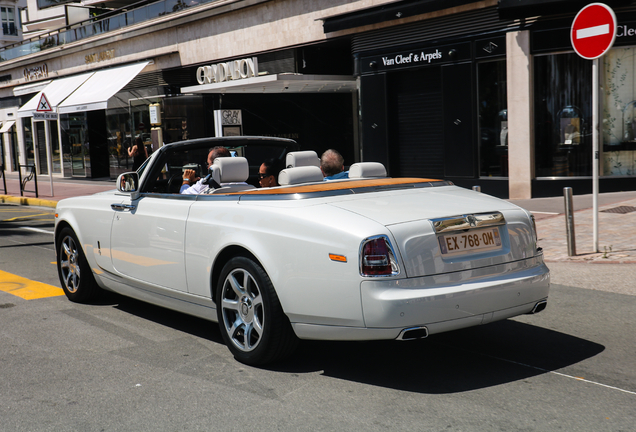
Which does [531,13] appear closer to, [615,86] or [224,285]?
[615,86]

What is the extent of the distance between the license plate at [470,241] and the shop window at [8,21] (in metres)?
80.6

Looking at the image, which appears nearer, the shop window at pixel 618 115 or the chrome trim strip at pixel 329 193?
the chrome trim strip at pixel 329 193

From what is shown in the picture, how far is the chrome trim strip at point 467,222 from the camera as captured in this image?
3.96 meters

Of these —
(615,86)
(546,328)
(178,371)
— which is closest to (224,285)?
(178,371)

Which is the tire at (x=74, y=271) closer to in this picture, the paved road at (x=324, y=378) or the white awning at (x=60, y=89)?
the paved road at (x=324, y=378)

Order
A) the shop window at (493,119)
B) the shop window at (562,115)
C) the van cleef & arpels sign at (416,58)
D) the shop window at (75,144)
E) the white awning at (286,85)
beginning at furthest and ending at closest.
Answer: the shop window at (75,144) → the white awning at (286,85) → the van cleef & arpels sign at (416,58) → the shop window at (493,119) → the shop window at (562,115)

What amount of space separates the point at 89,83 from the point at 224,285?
925 inches

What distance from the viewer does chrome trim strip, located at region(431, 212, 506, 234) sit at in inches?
156

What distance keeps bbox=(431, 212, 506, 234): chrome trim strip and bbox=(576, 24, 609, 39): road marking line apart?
4.64 metres

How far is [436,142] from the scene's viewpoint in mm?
15867

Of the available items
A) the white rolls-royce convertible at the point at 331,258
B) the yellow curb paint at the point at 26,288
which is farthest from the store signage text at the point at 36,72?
the white rolls-royce convertible at the point at 331,258

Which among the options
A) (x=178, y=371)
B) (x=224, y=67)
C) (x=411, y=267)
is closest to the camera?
(x=411, y=267)

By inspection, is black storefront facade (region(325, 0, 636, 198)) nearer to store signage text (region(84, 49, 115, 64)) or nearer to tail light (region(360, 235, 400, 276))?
tail light (region(360, 235, 400, 276))

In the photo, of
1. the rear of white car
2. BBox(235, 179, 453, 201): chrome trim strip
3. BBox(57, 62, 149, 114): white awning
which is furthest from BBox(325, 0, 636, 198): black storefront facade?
the rear of white car
